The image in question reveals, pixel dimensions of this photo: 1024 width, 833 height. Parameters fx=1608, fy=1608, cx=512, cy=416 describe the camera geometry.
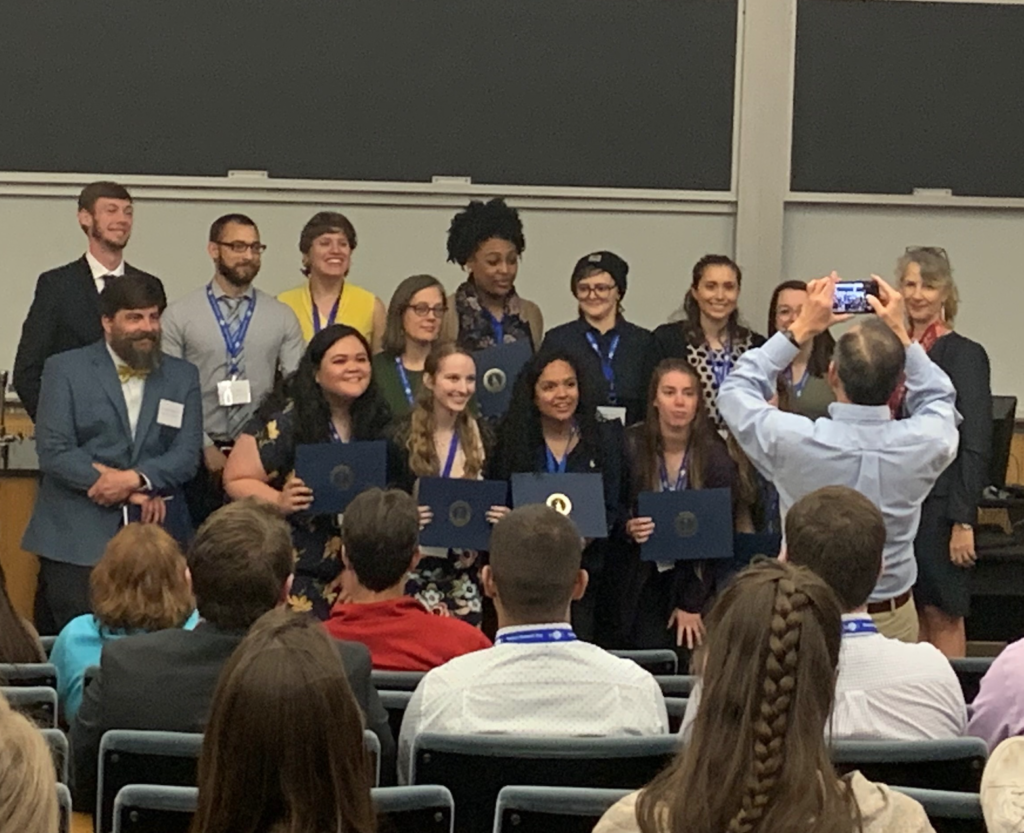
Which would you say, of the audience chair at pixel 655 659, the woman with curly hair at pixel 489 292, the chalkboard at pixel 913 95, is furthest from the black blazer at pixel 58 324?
the chalkboard at pixel 913 95

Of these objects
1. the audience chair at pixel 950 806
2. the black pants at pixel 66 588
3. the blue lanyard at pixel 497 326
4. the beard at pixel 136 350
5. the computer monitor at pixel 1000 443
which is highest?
the blue lanyard at pixel 497 326

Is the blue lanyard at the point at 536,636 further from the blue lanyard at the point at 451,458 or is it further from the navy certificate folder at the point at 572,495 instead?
the blue lanyard at the point at 451,458

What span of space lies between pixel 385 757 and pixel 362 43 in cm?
529

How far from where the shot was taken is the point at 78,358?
5.54 metres

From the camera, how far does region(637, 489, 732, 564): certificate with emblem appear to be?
536 cm

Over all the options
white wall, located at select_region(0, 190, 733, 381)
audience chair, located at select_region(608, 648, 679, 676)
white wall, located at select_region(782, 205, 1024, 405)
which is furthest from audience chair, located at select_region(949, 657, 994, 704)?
white wall, located at select_region(782, 205, 1024, 405)

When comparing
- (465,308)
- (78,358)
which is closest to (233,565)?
(78,358)

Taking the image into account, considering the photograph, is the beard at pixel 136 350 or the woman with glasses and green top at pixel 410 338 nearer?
the beard at pixel 136 350

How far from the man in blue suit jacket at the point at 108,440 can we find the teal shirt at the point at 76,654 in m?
1.68

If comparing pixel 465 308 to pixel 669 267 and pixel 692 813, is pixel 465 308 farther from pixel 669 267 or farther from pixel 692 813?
pixel 692 813

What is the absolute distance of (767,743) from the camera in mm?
2029

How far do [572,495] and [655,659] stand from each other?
4.03ft

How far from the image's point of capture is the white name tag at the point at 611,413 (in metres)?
5.67

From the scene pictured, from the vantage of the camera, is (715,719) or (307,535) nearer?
(715,719)
